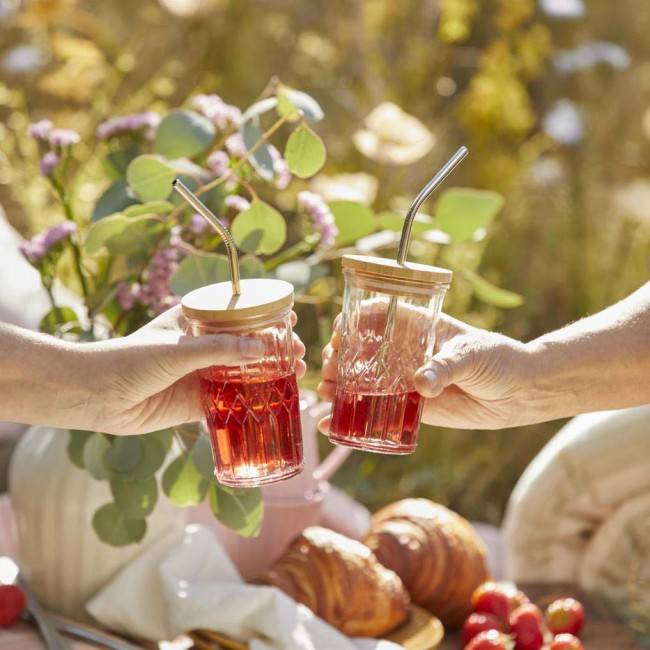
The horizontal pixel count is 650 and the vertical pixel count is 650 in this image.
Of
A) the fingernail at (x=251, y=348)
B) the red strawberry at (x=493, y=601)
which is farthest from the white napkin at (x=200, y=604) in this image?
the fingernail at (x=251, y=348)

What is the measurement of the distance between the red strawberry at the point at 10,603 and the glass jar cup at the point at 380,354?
0.61 meters

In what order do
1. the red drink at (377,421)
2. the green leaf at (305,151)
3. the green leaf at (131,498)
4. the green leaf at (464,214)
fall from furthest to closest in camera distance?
1. the green leaf at (464,214)
2. the green leaf at (131,498)
3. the green leaf at (305,151)
4. the red drink at (377,421)

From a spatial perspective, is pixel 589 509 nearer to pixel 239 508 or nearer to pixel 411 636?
pixel 411 636

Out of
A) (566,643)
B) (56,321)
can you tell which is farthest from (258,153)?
(566,643)

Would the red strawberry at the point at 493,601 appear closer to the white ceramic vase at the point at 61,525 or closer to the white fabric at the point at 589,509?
the white fabric at the point at 589,509

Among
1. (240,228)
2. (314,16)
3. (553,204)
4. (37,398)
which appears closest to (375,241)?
(240,228)

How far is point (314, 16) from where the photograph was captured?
4504 millimetres

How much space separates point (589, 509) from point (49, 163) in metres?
1.08

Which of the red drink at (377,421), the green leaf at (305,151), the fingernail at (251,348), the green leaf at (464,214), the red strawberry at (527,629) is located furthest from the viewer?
the green leaf at (464,214)

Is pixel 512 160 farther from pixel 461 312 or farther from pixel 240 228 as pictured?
pixel 240 228

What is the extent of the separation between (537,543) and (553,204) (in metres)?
1.78

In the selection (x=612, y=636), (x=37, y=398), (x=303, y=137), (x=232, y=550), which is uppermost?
(x=303, y=137)

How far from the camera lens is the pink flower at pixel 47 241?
4.91 ft

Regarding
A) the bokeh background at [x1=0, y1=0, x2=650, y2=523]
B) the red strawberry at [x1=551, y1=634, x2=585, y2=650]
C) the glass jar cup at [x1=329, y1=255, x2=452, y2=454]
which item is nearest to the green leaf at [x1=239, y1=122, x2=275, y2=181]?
the glass jar cup at [x1=329, y1=255, x2=452, y2=454]
